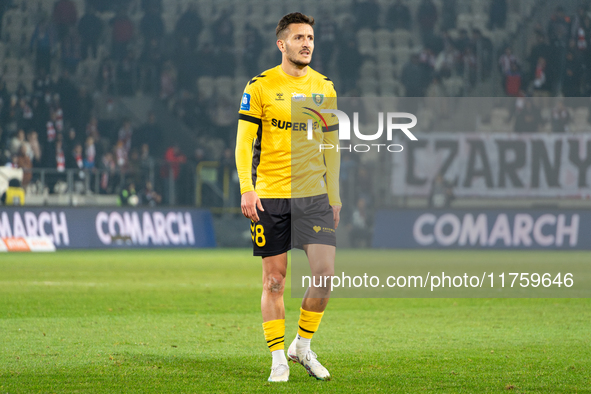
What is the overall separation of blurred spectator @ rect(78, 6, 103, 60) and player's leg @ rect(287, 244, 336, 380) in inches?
895

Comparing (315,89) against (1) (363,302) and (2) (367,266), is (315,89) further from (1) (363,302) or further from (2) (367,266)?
(2) (367,266)

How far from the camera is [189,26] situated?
89.0 ft

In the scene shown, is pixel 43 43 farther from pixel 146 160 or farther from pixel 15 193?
pixel 15 193

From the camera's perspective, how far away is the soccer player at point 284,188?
5.00 metres

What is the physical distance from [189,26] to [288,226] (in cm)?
2313

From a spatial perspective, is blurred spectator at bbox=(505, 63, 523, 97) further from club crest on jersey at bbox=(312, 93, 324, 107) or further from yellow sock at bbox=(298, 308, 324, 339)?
yellow sock at bbox=(298, 308, 324, 339)

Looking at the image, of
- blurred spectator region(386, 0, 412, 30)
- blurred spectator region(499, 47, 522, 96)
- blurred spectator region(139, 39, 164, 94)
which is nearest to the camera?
blurred spectator region(499, 47, 522, 96)

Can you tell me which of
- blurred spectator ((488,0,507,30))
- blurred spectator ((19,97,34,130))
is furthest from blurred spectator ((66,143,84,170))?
blurred spectator ((488,0,507,30))

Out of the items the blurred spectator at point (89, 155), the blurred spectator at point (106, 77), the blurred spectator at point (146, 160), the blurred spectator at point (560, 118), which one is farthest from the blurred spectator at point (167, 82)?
the blurred spectator at point (560, 118)

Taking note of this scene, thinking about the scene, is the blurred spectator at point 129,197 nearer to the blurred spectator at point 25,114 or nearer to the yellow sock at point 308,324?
the blurred spectator at point 25,114

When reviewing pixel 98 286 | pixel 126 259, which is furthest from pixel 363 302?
pixel 126 259

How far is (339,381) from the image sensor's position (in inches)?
193

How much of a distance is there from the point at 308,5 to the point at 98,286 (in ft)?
61.0

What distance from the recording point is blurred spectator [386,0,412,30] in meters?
27.3
